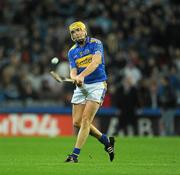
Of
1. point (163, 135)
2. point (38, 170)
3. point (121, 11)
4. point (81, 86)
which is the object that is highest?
point (121, 11)

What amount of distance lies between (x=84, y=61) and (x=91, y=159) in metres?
1.95

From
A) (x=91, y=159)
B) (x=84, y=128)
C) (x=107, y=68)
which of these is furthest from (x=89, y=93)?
(x=107, y=68)

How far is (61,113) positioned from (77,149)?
12009 mm

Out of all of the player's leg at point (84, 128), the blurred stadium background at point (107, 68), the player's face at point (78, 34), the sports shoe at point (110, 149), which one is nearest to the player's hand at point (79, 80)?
the player's leg at point (84, 128)

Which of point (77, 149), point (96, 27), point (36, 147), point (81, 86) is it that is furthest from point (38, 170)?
point (96, 27)

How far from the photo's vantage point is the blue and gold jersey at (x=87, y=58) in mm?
12945

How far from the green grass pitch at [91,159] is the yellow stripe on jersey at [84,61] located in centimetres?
176

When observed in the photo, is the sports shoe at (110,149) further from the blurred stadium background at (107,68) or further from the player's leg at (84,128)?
the blurred stadium background at (107,68)

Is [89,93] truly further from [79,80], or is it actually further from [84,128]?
[84,128]

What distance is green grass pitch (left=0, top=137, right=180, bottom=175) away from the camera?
10920mm

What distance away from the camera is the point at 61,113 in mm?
24250

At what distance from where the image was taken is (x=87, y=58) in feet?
42.6

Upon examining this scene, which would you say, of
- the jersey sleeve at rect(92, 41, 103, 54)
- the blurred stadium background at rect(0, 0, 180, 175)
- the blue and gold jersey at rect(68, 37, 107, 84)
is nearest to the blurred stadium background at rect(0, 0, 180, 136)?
the blurred stadium background at rect(0, 0, 180, 175)

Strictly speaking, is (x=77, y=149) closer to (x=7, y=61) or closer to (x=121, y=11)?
(x=7, y=61)
